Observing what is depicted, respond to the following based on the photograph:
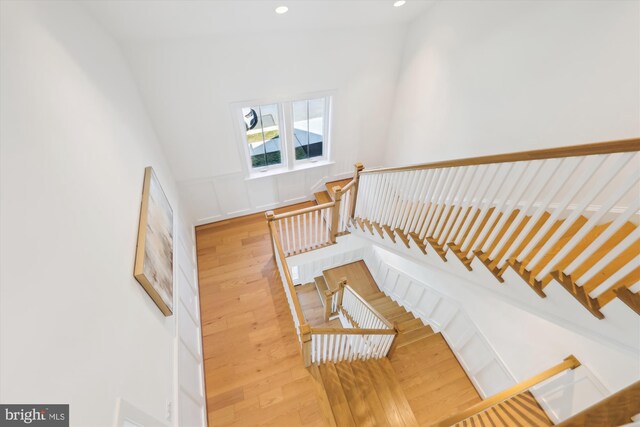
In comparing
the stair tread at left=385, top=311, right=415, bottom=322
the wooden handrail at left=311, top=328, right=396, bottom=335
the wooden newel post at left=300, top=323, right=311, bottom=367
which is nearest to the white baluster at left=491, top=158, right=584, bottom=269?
the wooden handrail at left=311, top=328, right=396, bottom=335

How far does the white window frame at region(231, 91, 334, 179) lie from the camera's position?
3.73 metres

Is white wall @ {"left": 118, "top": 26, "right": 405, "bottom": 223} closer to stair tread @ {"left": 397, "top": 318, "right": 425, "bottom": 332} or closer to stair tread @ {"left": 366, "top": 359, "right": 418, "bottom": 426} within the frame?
stair tread @ {"left": 397, "top": 318, "right": 425, "bottom": 332}

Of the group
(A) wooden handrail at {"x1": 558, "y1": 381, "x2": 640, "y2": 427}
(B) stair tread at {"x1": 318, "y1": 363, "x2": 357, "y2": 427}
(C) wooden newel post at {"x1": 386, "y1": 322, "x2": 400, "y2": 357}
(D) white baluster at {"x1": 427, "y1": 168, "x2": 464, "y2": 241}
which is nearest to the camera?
(A) wooden handrail at {"x1": 558, "y1": 381, "x2": 640, "y2": 427}

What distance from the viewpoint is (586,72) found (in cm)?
202

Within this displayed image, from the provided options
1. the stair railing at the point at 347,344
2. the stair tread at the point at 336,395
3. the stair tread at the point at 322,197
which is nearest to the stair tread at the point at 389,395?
the stair railing at the point at 347,344

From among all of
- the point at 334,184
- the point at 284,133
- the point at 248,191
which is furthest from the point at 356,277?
the point at 284,133

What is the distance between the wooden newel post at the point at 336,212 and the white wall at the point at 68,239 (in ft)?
6.70

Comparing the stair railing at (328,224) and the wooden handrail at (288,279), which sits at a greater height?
the stair railing at (328,224)

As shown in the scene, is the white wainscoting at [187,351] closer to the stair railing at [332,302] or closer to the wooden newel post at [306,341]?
the wooden newel post at [306,341]

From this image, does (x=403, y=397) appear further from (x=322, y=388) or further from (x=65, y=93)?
(x=65, y=93)

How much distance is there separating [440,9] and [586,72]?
182 cm

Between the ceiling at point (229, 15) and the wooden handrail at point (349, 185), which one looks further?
the wooden handrail at point (349, 185)

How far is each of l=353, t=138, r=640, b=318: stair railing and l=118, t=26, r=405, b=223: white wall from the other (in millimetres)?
1573

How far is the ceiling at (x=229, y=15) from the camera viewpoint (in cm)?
238
